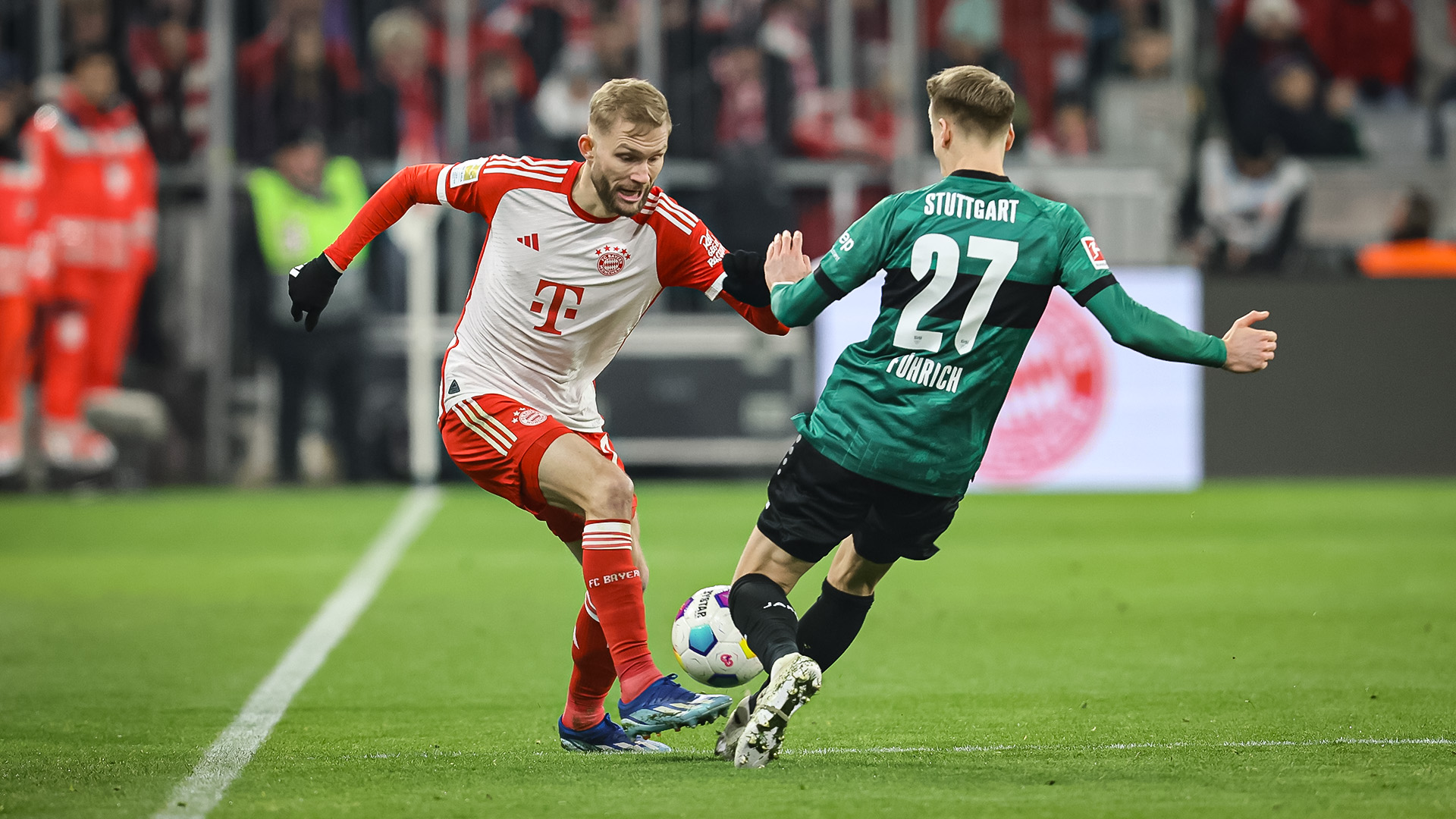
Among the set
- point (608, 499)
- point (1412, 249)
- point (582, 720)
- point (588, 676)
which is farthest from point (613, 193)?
point (1412, 249)

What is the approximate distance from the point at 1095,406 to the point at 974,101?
9.24 meters

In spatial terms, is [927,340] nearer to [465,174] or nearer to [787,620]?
[787,620]

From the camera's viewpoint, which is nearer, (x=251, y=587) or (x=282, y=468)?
(x=251, y=587)

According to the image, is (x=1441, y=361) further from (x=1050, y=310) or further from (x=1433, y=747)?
(x=1433, y=747)

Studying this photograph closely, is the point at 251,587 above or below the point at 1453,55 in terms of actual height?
below

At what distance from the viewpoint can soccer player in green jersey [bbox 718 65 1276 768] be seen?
4582 mm

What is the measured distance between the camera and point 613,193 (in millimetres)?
4992

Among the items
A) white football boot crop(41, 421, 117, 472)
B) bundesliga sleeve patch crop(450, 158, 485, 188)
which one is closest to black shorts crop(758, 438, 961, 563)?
bundesliga sleeve patch crop(450, 158, 485, 188)

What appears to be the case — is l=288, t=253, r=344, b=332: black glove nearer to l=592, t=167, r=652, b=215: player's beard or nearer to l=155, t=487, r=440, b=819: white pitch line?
l=592, t=167, r=652, b=215: player's beard

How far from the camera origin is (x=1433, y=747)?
4.86 m

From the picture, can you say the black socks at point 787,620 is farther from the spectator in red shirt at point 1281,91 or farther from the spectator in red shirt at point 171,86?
the spectator in red shirt at point 1281,91

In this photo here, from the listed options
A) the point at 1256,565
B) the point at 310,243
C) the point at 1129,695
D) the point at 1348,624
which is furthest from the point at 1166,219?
the point at 1129,695

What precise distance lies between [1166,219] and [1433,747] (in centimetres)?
1083

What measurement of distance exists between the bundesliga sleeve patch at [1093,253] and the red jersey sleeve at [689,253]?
92cm
